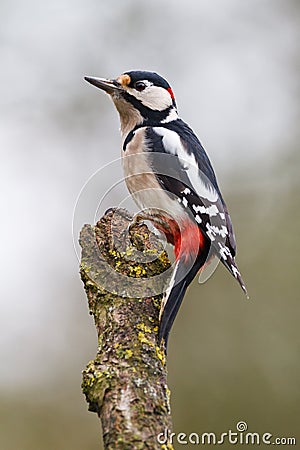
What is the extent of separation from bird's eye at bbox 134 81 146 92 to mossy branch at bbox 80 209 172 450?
2.92ft

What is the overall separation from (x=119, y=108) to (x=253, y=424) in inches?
99.5

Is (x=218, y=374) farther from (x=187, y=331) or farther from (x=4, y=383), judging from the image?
(x=4, y=383)

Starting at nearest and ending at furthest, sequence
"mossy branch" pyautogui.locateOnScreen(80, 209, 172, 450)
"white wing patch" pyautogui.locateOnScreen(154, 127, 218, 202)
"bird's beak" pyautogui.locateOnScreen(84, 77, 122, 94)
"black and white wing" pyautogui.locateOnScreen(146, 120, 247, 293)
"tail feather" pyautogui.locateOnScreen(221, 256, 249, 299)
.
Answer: "mossy branch" pyautogui.locateOnScreen(80, 209, 172, 450), "tail feather" pyautogui.locateOnScreen(221, 256, 249, 299), "black and white wing" pyautogui.locateOnScreen(146, 120, 247, 293), "white wing patch" pyautogui.locateOnScreen(154, 127, 218, 202), "bird's beak" pyautogui.locateOnScreen(84, 77, 122, 94)

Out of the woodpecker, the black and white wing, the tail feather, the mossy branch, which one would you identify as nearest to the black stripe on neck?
the woodpecker

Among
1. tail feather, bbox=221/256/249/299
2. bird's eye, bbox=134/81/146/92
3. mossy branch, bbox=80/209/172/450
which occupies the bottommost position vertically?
mossy branch, bbox=80/209/172/450

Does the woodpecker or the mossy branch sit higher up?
the woodpecker

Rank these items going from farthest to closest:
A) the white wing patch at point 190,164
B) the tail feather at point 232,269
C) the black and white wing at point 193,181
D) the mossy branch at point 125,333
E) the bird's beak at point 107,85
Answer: the bird's beak at point 107,85
the white wing patch at point 190,164
the black and white wing at point 193,181
the tail feather at point 232,269
the mossy branch at point 125,333

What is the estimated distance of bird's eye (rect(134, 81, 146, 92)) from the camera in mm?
3420

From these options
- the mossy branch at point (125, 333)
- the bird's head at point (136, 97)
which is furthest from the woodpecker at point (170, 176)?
the mossy branch at point (125, 333)

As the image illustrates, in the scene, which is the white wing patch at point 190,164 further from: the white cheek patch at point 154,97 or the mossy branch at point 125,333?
the mossy branch at point 125,333

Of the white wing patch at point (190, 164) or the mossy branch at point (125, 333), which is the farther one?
the white wing patch at point (190, 164)

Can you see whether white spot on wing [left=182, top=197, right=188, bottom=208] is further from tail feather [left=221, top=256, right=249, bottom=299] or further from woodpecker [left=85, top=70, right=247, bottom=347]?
tail feather [left=221, top=256, right=249, bottom=299]

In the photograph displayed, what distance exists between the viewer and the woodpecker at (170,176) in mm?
2814

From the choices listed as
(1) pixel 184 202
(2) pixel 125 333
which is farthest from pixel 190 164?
(2) pixel 125 333
